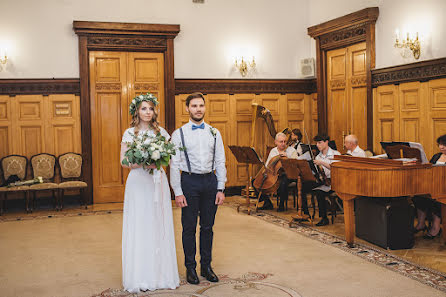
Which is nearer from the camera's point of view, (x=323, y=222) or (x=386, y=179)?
(x=386, y=179)

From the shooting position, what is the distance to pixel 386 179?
518 centimetres

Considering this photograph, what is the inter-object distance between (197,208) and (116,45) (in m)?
5.87

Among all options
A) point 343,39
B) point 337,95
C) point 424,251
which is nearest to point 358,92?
point 337,95

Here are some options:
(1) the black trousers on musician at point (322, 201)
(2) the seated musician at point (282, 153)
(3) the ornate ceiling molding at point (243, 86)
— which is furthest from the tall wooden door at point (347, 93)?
(1) the black trousers on musician at point (322, 201)

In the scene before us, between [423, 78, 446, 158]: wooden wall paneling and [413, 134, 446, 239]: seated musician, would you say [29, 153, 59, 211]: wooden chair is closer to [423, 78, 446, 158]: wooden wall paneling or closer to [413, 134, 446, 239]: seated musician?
[413, 134, 446, 239]: seated musician

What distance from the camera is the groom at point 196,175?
4477mm

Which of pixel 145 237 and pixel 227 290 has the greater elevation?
pixel 145 237

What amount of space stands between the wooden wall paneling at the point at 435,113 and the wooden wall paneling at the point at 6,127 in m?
7.21

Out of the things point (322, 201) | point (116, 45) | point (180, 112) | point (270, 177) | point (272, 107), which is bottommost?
point (322, 201)

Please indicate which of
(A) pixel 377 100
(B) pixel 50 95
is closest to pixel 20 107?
(B) pixel 50 95

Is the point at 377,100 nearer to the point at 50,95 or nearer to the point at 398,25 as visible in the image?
the point at 398,25

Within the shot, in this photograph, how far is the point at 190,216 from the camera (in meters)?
4.55

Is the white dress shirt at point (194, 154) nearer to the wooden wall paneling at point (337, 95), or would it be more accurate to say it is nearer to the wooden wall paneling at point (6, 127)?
the wooden wall paneling at point (337, 95)

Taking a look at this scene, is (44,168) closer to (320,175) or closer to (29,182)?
(29,182)
